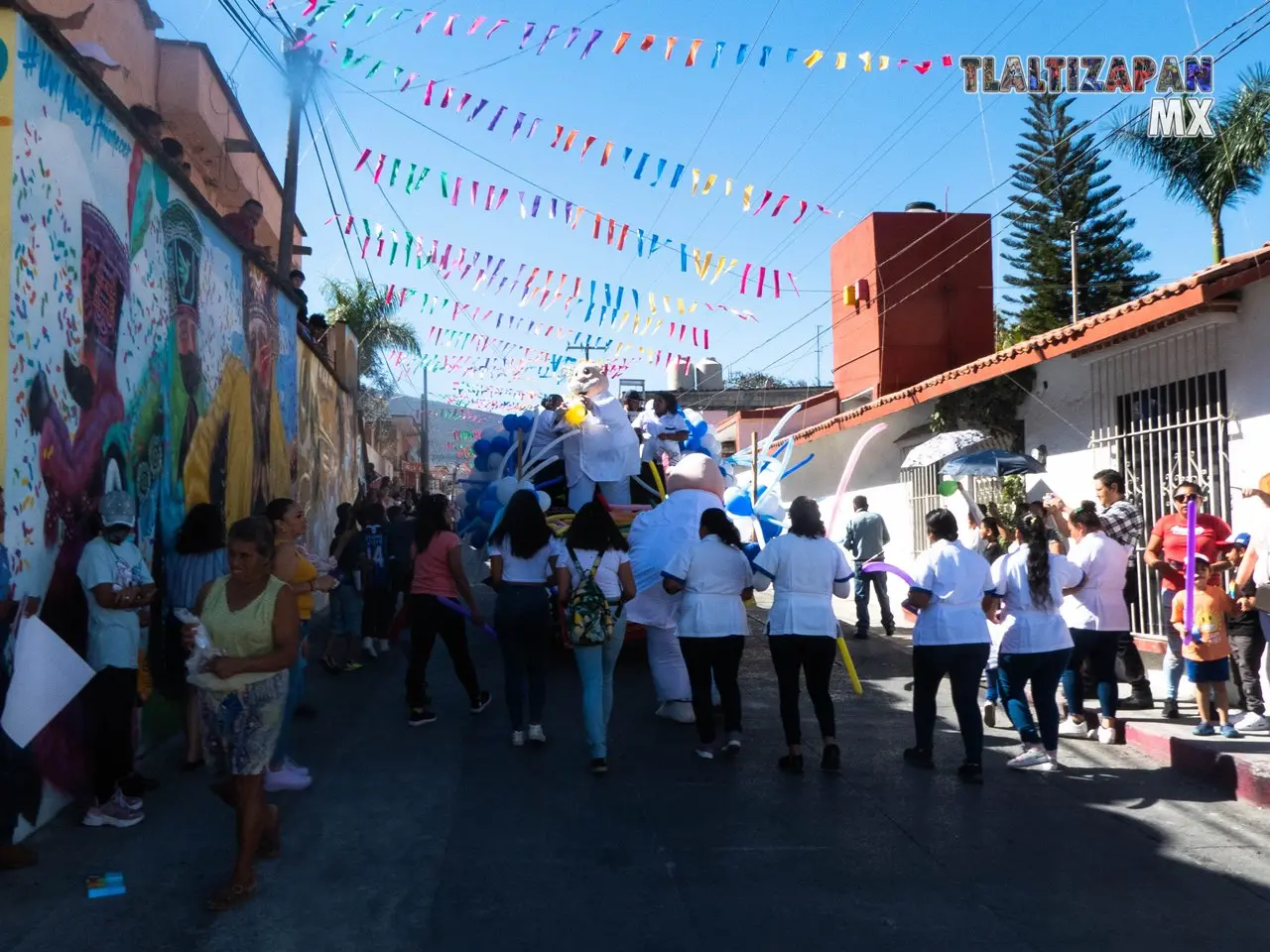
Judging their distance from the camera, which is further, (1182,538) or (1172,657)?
(1172,657)

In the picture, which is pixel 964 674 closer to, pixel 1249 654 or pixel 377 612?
pixel 1249 654

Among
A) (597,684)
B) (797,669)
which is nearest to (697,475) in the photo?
(797,669)

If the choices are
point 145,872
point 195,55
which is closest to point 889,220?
point 195,55

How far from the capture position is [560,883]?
4.93 metres

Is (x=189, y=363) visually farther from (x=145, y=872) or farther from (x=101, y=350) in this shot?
(x=145, y=872)

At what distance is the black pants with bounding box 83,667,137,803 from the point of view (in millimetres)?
5734

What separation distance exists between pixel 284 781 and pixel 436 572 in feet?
7.42

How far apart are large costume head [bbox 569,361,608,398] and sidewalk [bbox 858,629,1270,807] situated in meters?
5.11

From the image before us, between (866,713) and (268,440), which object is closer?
(866,713)

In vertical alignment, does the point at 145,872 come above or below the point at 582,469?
below

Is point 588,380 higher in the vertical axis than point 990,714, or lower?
higher

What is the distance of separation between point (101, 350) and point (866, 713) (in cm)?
603

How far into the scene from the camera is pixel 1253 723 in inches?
292

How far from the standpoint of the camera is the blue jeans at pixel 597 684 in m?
6.98
